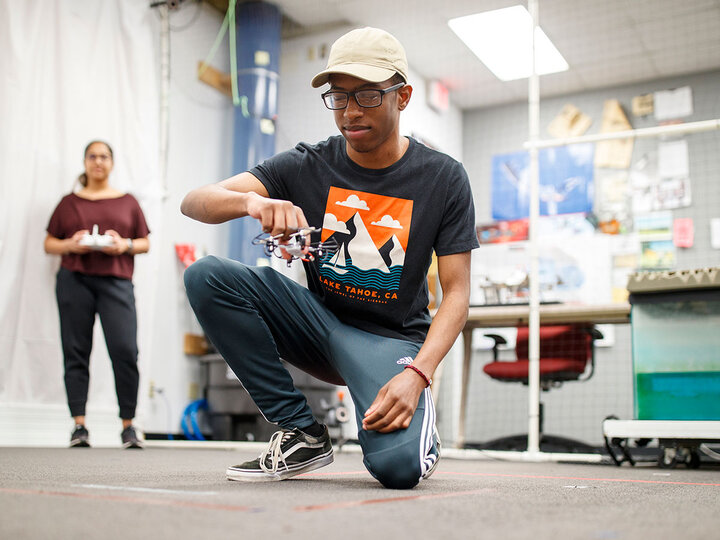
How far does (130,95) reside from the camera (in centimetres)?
409

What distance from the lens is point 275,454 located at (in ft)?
4.83

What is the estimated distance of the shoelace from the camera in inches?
57.5

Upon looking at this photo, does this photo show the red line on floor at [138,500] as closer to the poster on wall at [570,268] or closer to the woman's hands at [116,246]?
the woman's hands at [116,246]

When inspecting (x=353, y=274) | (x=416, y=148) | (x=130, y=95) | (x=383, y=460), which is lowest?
(x=383, y=460)

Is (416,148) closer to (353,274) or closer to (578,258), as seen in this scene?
(353,274)

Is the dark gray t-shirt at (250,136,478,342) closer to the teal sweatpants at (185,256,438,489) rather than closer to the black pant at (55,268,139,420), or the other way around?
the teal sweatpants at (185,256,438,489)

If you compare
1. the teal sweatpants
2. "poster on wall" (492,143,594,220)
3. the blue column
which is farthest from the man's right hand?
"poster on wall" (492,143,594,220)

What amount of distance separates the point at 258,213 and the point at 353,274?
1.09 feet

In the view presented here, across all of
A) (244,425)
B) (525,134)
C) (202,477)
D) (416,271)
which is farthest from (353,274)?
(525,134)

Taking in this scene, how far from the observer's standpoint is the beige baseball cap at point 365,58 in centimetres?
146

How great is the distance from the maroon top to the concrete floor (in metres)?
1.81

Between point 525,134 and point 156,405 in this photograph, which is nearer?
point 156,405

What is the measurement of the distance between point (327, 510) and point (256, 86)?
3.99 metres

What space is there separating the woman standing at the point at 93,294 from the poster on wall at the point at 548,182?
3392mm
